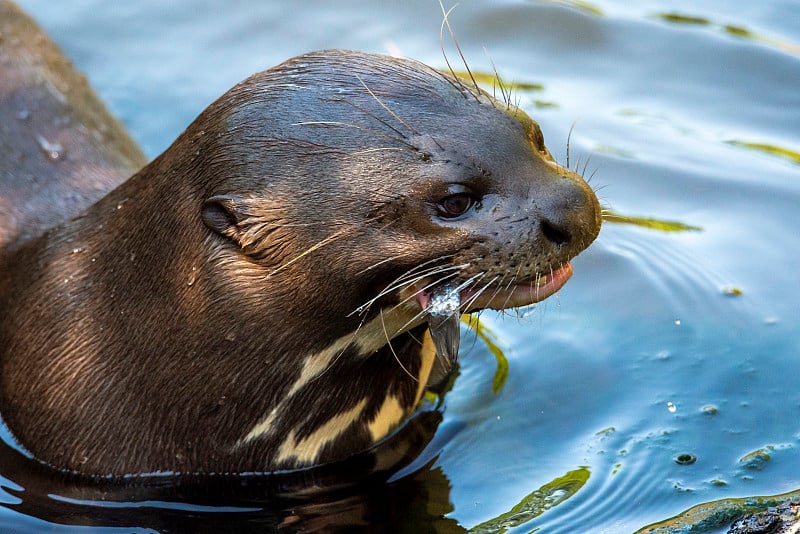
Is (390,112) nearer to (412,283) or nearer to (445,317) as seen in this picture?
(412,283)

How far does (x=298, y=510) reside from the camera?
16.8 ft

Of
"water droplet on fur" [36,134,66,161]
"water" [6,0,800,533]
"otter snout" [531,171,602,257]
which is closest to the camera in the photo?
"otter snout" [531,171,602,257]

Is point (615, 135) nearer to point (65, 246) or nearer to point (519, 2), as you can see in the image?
point (519, 2)

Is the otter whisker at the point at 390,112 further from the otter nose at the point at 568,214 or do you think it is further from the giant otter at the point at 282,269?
the otter nose at the point at 568,214

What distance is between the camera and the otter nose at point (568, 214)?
14.3ft

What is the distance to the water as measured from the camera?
16.9 ft

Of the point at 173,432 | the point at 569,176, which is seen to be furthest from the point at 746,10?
the point at 173,432

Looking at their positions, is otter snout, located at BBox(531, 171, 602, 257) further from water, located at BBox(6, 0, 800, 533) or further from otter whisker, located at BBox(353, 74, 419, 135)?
water, located at BBox(6, 0, 800, 533)

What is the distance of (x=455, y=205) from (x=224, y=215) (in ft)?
2.53

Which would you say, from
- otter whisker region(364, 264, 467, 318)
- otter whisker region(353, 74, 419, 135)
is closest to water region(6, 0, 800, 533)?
otter whisker region(364, 264, 467, 318)

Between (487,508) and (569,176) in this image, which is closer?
(569,176)

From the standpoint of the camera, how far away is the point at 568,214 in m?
4.37

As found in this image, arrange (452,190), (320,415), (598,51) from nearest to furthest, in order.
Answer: (452,190) < (320,415) < (598,51)

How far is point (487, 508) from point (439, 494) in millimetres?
198
